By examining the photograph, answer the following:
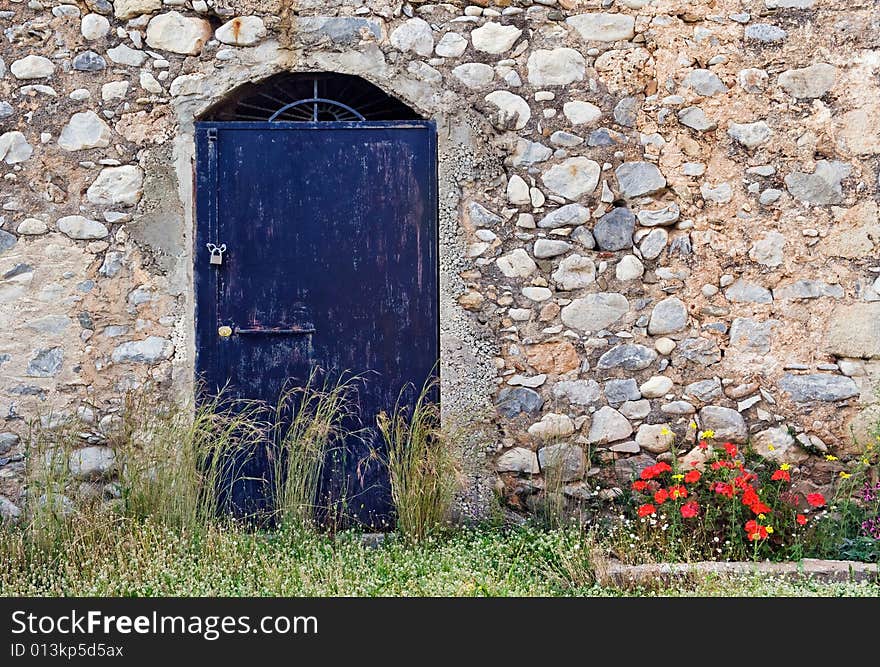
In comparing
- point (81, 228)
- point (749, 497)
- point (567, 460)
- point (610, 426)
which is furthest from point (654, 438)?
point (81, 228)

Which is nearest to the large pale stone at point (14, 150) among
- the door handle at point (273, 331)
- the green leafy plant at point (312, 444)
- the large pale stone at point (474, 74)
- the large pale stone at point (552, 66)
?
the door handle at point (273, 331)

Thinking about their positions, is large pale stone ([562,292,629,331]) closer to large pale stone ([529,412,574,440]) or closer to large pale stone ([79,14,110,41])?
large pale stone ([529,412,574,440])

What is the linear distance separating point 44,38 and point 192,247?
4.06ft

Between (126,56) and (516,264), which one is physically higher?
(126,56)

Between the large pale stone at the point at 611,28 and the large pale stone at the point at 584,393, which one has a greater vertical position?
the large pale stone at the point at 611,28

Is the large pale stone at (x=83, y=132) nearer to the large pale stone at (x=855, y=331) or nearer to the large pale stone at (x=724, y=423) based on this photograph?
the large pale stone at (x=724, y=423)

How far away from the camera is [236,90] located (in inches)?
176

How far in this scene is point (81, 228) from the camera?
4.41m

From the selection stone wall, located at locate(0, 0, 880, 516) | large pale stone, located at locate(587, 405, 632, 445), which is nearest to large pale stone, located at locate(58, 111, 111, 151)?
stone wall, located at locate(0, 0, 880, 516)

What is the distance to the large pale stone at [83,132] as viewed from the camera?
4398 millimetres

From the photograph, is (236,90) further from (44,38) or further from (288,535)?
(288,535)

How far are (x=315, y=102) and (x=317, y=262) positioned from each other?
32.2 inches

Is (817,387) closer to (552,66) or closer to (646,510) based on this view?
(646,510)

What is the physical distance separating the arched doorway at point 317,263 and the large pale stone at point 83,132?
469 millimetres
